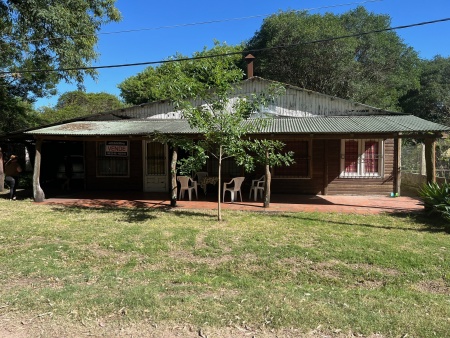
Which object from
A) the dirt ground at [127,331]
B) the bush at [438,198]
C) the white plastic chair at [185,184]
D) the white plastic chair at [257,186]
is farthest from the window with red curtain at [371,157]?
the dirt ground at [127,331]

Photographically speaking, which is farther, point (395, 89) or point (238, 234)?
point (395, 89)

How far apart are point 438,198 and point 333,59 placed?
63.5 feet

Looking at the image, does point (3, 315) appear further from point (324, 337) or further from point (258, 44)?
point (258, 44)

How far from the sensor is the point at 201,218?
8.23 meters

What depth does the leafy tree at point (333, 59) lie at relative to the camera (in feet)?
81.9

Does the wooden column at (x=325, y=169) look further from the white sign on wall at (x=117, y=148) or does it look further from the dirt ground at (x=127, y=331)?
the dirt ground at (x=127, y=331)

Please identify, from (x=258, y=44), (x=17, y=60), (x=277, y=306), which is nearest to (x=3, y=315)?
(x=277, y=306)

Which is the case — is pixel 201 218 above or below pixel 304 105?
below

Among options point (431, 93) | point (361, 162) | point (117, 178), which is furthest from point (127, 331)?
point (431, 93)

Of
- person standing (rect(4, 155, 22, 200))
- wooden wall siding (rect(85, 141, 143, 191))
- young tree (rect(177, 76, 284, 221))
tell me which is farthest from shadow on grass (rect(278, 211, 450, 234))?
person standing (rect(4, 155, 22, 200))

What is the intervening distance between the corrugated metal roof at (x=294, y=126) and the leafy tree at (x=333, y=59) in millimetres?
14629

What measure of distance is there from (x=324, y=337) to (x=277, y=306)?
68 cm

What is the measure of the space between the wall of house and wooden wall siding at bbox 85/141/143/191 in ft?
17.6

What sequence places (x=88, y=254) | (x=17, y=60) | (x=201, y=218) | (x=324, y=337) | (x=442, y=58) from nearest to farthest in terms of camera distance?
(x=324, y=337) < (x=88, y=254) < (x=201, y=218) < (x=17, y=60) < (x=442, y=58)
